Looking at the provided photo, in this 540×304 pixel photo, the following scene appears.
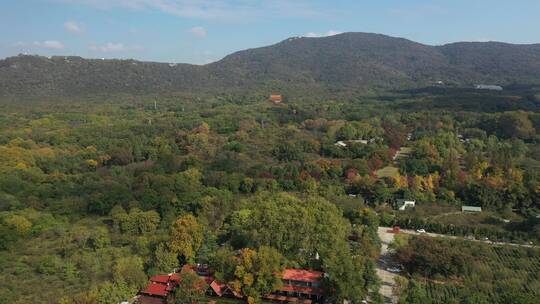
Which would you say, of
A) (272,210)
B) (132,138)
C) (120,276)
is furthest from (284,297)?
(132,138)

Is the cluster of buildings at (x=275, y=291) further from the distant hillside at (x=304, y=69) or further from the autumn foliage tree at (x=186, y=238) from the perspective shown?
the distant hillside at (x=304, y=69)

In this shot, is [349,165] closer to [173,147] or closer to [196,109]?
[173,147]

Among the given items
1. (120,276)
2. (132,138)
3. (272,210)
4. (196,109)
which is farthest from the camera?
(196,109)

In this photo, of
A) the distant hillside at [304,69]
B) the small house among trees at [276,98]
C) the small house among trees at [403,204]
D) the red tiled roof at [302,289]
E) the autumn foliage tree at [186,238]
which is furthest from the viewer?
the distant hillside at [304,69]

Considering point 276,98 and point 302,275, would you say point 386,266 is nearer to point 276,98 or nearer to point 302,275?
point 302,275

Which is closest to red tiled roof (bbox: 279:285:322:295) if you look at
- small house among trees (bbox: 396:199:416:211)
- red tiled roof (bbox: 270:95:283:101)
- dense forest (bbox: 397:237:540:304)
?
dense forest (bbox: 397:237:540:304)

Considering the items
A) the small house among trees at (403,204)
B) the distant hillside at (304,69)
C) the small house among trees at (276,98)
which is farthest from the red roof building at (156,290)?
the distant hillside at (304,69)
